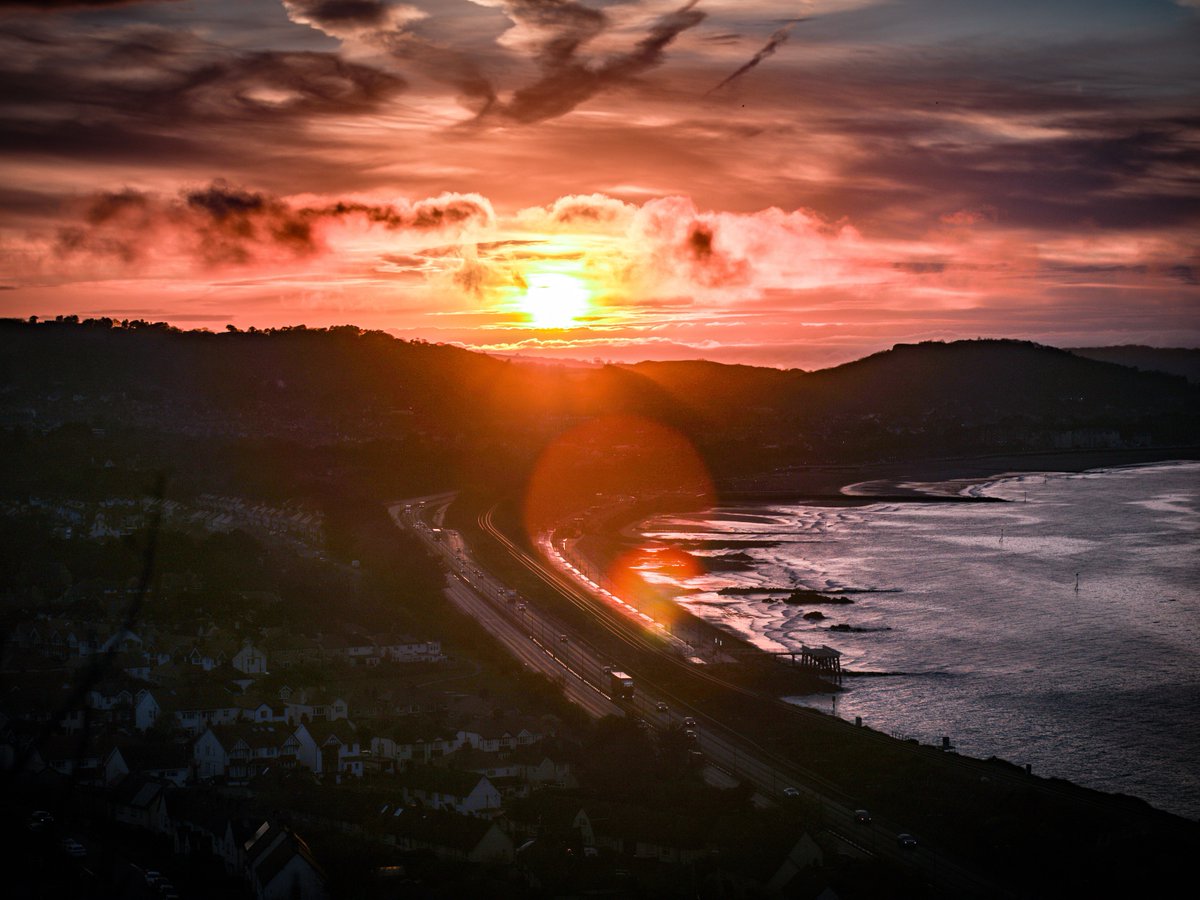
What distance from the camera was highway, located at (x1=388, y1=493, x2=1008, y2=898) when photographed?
1222cm

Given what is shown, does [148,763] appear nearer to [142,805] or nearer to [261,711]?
[142,805]

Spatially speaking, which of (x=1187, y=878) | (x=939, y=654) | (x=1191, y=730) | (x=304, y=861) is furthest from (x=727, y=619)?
(x=304, y=861)

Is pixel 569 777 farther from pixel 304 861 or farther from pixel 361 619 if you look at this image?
pixel 361 619

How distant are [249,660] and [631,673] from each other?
231 inches

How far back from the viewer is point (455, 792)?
40.2 ft

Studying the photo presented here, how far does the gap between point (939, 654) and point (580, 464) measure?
41652mm

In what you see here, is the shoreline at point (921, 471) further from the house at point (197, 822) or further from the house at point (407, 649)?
the house at point (197, 822)

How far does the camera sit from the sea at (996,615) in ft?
55.5

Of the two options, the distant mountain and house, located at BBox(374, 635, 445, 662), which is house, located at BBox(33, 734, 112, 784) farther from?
the distant mountain

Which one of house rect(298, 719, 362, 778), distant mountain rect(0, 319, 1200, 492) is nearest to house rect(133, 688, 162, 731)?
house rect(298, 719, 362, 778)

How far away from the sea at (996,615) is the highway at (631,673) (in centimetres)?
218

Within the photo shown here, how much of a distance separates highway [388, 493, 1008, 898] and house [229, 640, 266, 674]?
414 cm

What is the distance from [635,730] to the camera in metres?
15.2

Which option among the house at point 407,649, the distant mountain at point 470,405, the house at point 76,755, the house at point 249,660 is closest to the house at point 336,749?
the house at point 76,755
